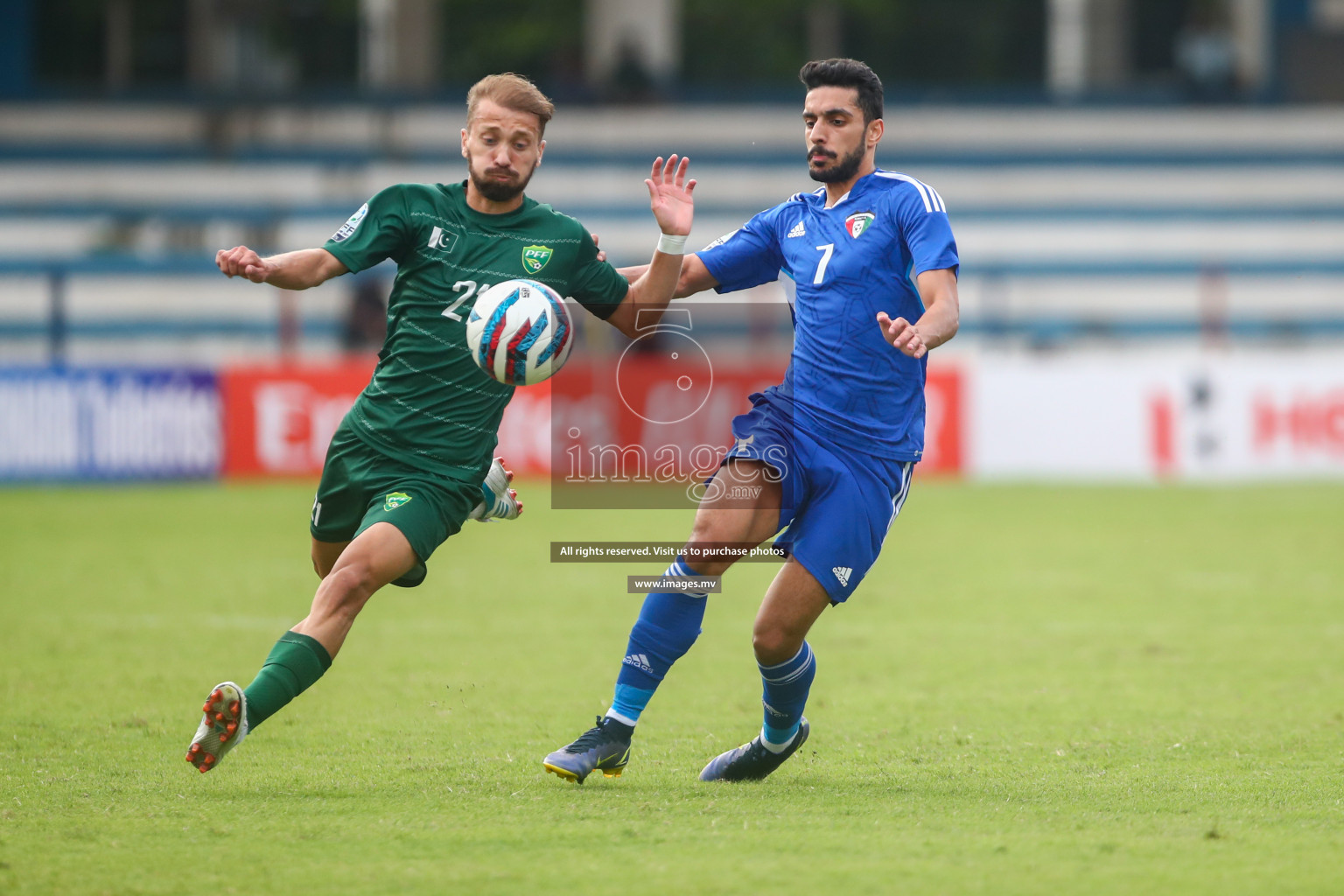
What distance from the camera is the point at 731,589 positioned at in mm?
10859

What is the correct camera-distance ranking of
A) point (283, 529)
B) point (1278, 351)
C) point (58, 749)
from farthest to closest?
1. point (1278, 351)
2. point (283, 529)
3. point (58, 749)

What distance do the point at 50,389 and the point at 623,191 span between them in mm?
10301

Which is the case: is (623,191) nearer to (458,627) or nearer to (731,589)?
(731,589)

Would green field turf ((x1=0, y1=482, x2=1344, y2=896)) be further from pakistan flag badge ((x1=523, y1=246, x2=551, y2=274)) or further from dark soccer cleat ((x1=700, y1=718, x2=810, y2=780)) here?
pakistan flag badge ((x1=523, y1=246, x2=551, y2=274))

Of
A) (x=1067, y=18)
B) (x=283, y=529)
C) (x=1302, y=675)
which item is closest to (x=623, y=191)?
(x=1067, y=18)

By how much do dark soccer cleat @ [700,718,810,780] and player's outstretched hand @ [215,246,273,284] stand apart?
2182mm

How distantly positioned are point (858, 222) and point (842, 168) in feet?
0.65

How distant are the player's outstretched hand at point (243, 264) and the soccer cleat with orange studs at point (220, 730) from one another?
128 centimetres

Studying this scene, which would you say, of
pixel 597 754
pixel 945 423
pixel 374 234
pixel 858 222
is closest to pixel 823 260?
pixel 858 222

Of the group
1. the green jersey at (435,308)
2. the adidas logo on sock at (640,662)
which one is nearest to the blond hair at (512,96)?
the green jersey at (435,308)

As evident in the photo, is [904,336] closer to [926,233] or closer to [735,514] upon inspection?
[926,233]

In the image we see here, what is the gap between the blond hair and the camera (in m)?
5.29

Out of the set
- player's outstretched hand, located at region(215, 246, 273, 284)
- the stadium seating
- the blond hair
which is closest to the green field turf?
player's outstretched hand, located at region(215, 246, 273, 284)

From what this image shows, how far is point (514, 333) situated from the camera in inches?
204
